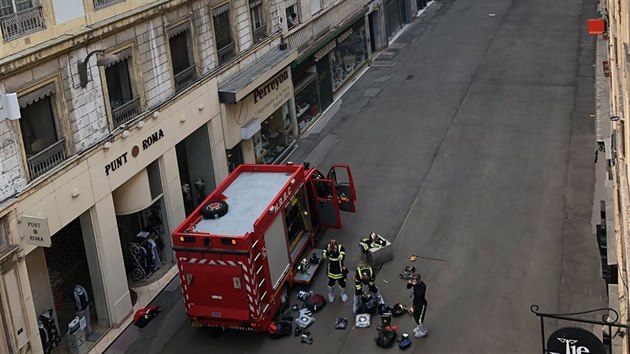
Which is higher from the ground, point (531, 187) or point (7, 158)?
point (7, 158)

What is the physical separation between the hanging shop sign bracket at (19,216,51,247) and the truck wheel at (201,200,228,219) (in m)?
3.90

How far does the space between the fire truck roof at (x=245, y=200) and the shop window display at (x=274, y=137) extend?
754 centimetres


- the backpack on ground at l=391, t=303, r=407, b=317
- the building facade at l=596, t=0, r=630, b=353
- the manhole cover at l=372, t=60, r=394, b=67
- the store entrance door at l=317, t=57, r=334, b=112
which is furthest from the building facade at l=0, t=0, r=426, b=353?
the manhole cover at l=372, t=60, r=394, b=67

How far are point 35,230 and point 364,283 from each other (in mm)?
7697

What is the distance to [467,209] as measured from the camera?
84.4ft

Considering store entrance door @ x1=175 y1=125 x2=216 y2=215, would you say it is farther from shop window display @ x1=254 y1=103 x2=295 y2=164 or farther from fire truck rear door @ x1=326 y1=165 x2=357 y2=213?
fire truck rear door @ x1=326 y1=165 x2=357 y2=213

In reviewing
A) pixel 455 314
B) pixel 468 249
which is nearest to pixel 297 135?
pixel 468 249

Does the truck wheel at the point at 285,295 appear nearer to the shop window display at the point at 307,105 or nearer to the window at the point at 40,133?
the window at the point at 40,133

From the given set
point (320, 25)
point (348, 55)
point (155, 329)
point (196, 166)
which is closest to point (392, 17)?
point (348, 55)

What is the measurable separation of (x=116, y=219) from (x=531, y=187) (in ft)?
43.7

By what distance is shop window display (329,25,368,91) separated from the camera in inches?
1506

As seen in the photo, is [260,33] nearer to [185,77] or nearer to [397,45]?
[185,77]

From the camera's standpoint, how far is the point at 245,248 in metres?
18.5

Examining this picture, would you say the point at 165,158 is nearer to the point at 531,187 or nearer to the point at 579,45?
the point at 531,187
